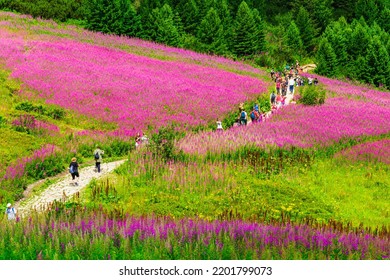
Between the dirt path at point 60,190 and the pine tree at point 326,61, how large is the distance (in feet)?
146

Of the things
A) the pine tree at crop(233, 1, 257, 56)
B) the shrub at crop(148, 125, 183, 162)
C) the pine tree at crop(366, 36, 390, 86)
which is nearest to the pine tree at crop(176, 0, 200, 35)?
the pine tree at crop(233, 1, 257, 56)

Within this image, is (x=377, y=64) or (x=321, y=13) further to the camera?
(x=321, y=13)

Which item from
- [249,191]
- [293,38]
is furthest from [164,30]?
[249,191]

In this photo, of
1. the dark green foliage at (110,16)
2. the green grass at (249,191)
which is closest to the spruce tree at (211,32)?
the dark green foliage at (110,16)

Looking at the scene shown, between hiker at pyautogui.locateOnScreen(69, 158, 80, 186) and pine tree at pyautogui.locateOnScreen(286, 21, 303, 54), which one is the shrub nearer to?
hiker at pyautogui.locateOnScreen(69, 158, 80, 186)

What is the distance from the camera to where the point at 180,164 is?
15.0 meters

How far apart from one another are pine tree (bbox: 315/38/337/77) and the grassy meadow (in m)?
22.4

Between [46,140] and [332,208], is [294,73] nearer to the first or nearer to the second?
[46,140]

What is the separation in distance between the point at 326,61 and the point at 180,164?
46726 mm

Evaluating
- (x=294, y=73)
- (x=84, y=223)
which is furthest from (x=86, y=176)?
(x=294, y=73)

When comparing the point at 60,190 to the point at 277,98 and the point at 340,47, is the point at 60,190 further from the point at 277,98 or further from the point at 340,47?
the point at 340,47

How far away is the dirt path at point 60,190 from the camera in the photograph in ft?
41.4

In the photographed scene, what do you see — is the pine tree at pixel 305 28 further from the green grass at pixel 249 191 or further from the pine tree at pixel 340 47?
the green grass at pixel 249 191

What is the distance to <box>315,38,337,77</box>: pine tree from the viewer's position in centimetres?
5716
